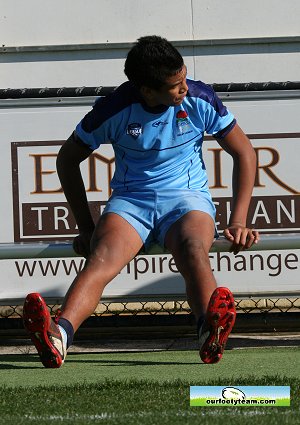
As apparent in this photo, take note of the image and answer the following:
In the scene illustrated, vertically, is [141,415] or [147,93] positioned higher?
[147,93]

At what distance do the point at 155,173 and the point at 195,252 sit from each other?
0.55 m

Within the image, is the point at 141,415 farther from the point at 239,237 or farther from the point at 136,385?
the point at 239,237

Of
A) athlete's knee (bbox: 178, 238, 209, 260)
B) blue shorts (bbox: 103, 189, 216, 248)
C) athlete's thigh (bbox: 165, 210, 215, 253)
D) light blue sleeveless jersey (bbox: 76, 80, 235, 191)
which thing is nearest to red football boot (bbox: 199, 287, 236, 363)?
athlete's knee (bbox: 178, 238, 209, 260)

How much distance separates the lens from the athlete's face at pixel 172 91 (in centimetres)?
514

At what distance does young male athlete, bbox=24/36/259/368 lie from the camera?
16.8 ft

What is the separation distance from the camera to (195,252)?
16.7ft

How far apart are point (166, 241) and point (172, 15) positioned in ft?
24.7

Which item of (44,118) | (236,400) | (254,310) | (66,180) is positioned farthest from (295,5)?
(236,400)

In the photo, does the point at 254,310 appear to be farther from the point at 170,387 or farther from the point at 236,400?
the point at 236,400

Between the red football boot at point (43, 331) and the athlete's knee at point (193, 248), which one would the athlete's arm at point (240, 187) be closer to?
the athlete's knee at point (193, 248)

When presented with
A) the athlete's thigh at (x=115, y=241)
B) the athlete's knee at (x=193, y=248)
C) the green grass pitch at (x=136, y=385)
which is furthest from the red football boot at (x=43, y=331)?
the athlete's knee at (x=193, y=248)

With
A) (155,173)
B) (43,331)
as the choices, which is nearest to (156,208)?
(155,173)

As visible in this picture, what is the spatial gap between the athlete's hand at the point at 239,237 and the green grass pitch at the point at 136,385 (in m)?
0.61

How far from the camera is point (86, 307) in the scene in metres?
4.97
